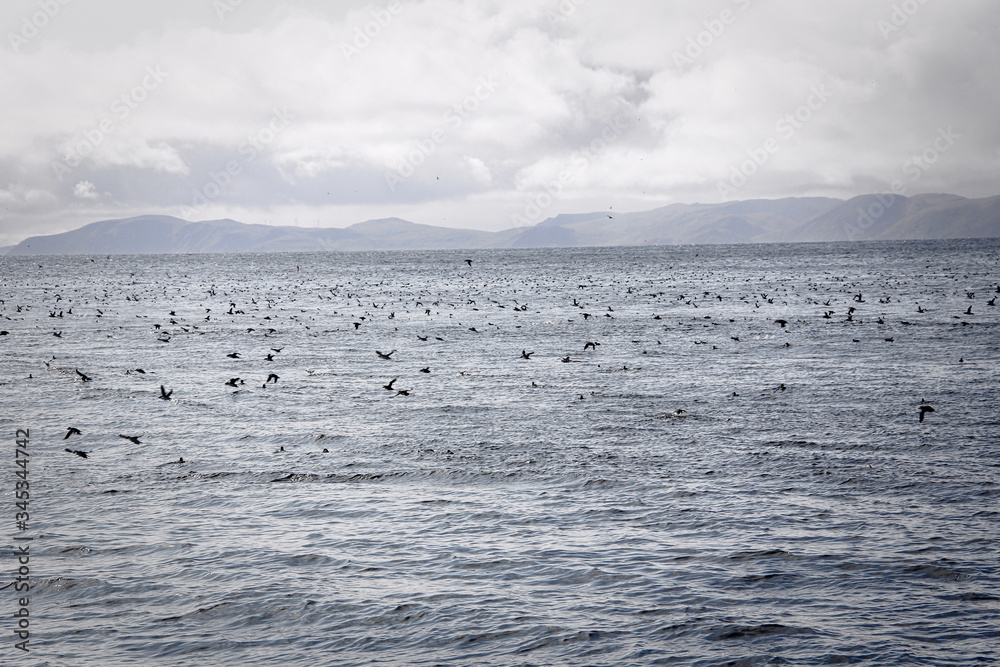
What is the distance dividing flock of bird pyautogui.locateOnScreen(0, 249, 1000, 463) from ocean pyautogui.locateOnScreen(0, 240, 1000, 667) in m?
1.43

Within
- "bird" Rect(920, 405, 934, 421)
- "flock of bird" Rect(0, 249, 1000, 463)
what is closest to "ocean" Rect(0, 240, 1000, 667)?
"bird" Rect(920, 405, 934, 421)

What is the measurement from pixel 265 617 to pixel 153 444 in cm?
1139

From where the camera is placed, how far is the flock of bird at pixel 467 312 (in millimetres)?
39172

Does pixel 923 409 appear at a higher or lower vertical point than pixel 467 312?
lower

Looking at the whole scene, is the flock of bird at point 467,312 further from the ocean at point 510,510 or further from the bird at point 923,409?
the ocean at point 510,510

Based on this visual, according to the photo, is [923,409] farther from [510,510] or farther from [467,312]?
[467,312]

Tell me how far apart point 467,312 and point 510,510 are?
45.8 metres

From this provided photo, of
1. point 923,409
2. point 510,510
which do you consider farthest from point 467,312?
point 510,510

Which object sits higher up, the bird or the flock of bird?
the flock of bird

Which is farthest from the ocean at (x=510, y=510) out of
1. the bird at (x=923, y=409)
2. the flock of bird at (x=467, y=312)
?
the flock of bird at (x=467, y=312)

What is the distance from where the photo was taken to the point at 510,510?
16.5 meters

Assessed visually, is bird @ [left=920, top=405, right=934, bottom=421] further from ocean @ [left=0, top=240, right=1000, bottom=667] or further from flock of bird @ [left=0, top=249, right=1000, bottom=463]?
ocean @ [left=0, top=240, right=1000, bottom=667]

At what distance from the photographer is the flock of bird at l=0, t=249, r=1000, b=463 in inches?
1542

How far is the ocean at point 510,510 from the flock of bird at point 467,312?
1.43 meters
